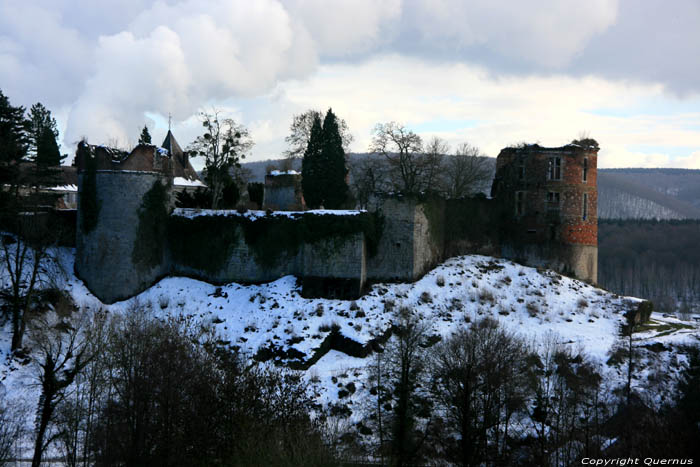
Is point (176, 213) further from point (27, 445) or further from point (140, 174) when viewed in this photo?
point (27, 445)

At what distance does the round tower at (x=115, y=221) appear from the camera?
31.2 metres

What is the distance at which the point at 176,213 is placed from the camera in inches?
1316

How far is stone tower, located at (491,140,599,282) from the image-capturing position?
37.7m

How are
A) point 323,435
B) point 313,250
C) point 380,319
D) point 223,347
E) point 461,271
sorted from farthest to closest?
point 461,271 → point 313,250 → point 380,319 → point 223,347 → point 323,435

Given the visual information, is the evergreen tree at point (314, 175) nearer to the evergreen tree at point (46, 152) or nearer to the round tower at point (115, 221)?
the round tower at point (115, 221)

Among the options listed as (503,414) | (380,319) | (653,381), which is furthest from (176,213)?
(653,381)

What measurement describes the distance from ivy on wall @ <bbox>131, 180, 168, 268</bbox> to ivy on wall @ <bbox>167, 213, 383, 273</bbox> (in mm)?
686

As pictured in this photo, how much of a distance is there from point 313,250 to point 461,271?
29.6 ft

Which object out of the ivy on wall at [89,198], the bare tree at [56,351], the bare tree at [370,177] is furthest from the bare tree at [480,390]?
the bare tree at [370,177]

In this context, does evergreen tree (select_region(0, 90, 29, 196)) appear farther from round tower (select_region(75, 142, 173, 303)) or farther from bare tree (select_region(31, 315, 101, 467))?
bare tree (select_region(31, 315, 101, 467))

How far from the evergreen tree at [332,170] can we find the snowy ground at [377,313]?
27.3 ft

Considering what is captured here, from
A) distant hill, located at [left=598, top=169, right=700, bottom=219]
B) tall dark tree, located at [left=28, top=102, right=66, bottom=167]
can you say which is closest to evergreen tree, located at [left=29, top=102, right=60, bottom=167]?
tall dark tree, located at [left=28, top=102, right=66, bottom=167]

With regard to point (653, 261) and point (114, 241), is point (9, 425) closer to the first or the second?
point (114, 241)

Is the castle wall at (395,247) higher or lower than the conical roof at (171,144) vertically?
lower
